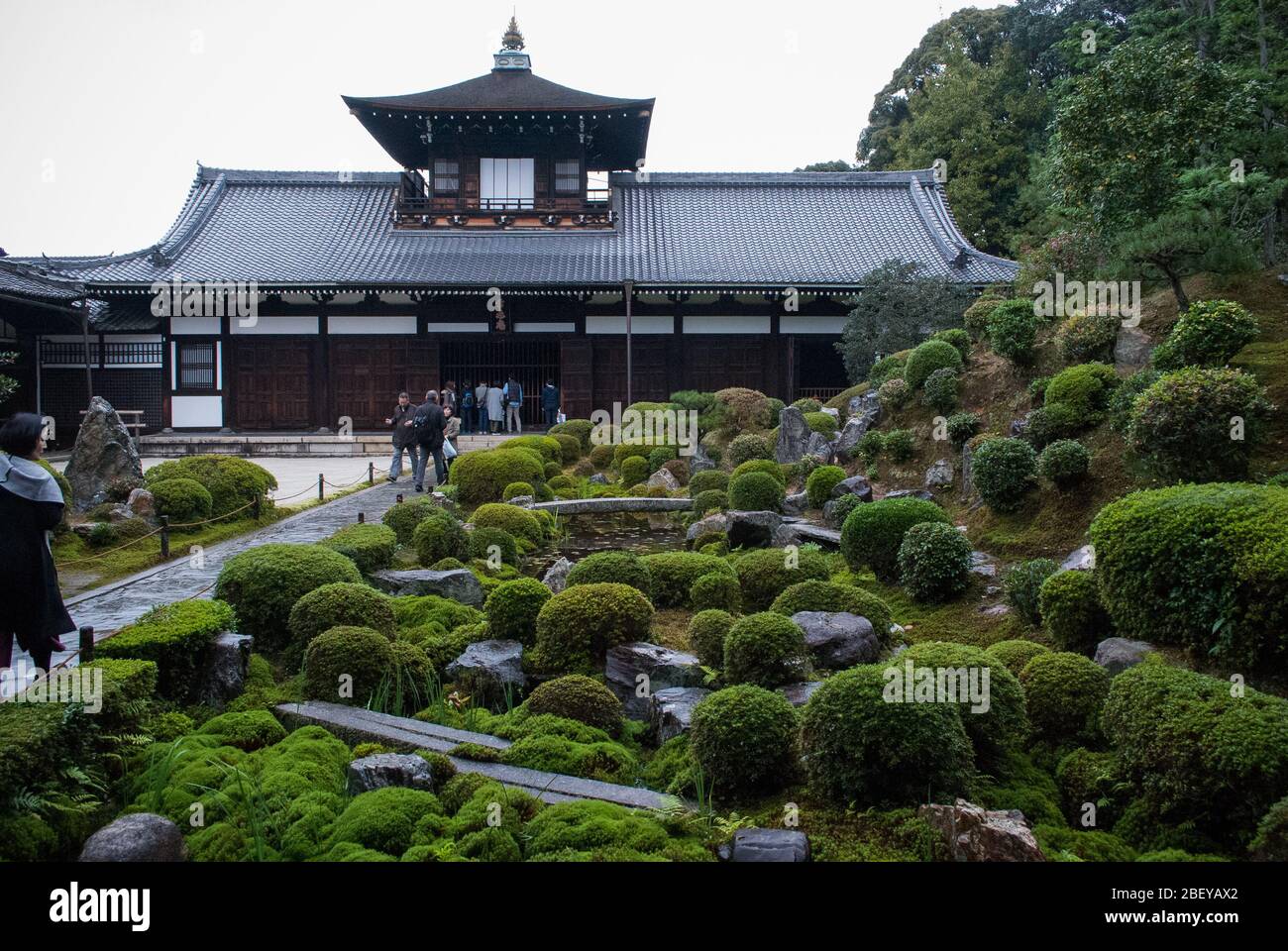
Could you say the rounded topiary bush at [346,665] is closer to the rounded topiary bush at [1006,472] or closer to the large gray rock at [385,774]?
the large gray rock at [385,774]

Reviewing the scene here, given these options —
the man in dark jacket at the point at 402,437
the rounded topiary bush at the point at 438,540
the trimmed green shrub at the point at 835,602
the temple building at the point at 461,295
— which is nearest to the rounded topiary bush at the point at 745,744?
the trimmed green shrub at the point at 835,602

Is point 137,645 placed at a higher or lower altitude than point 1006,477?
lower

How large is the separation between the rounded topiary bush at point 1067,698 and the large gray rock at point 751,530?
663 cm

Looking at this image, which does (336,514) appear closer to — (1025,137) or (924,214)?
(924,214)

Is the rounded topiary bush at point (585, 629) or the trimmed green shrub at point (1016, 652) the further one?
the rounded topiary bush at point (585, 629)

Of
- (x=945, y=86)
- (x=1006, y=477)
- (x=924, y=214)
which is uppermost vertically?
(x=945, y=86)

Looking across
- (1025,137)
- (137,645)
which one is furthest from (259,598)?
(1025,137)

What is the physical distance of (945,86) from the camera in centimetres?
3859

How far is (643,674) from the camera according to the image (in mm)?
7547

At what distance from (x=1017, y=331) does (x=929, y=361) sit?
1.92 m

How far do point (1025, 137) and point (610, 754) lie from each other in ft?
124

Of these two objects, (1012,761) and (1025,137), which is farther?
(1025,137)

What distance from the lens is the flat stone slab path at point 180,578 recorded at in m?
8.00

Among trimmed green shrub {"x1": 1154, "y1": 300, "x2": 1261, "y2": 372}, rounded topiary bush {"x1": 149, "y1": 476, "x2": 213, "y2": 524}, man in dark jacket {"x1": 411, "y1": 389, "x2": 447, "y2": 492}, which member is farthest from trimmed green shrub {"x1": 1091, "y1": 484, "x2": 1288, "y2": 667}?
man in dark jacket {"x1": 411, "y1": 389, "x2": 447, "y2": 492}
